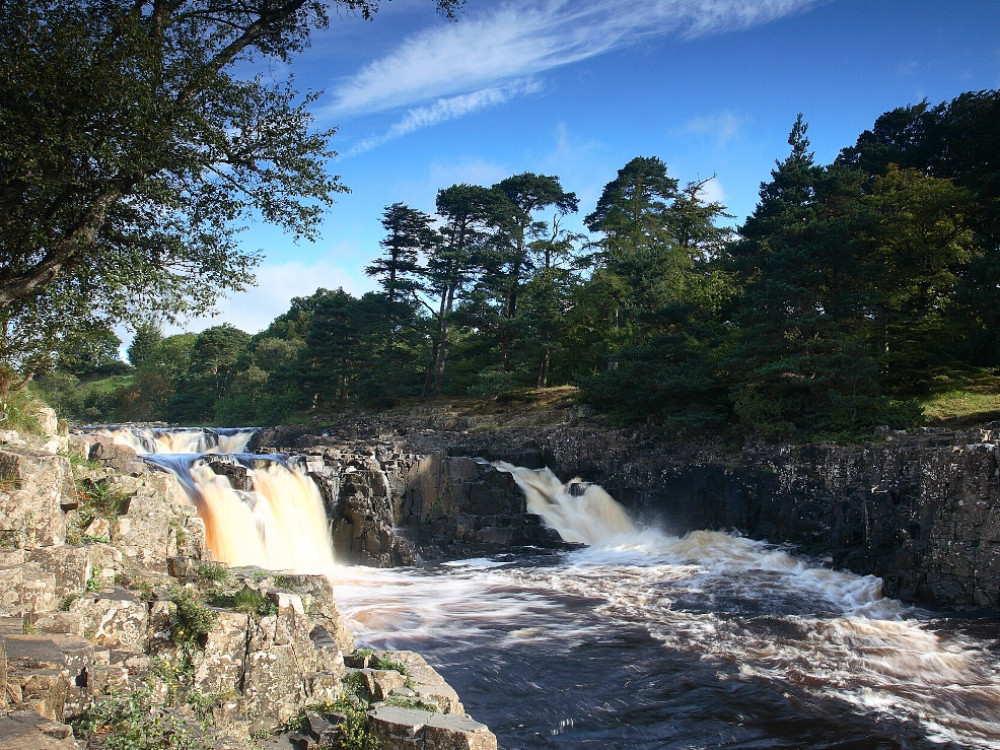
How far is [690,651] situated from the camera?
11.4 metres

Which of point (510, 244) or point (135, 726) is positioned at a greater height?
point (510, 244)

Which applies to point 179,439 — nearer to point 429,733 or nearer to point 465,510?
point 465,510

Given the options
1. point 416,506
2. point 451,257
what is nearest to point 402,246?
point 451,257

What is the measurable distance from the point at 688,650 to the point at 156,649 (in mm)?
8676

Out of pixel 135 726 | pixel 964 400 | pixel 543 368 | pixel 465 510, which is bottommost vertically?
pixel 465 510

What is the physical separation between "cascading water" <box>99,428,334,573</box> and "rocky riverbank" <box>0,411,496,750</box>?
7855 millimetres

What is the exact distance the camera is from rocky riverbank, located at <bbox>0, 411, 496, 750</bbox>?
477cm

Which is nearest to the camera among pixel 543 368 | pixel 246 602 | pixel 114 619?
pixel 114 619

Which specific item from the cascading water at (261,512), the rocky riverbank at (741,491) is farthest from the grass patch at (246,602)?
the rocky riverbank at (741,491)

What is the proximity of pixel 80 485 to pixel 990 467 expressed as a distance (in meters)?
17.1

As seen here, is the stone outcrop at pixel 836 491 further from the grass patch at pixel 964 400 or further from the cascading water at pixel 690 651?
the grass patch at pixel 964 400

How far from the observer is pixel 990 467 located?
46.7 feet

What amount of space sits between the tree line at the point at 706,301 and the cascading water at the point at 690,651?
7379mm

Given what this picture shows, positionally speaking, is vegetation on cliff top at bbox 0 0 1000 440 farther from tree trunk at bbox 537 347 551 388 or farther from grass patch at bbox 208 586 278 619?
grass patch at bbox 208 586 278 619
